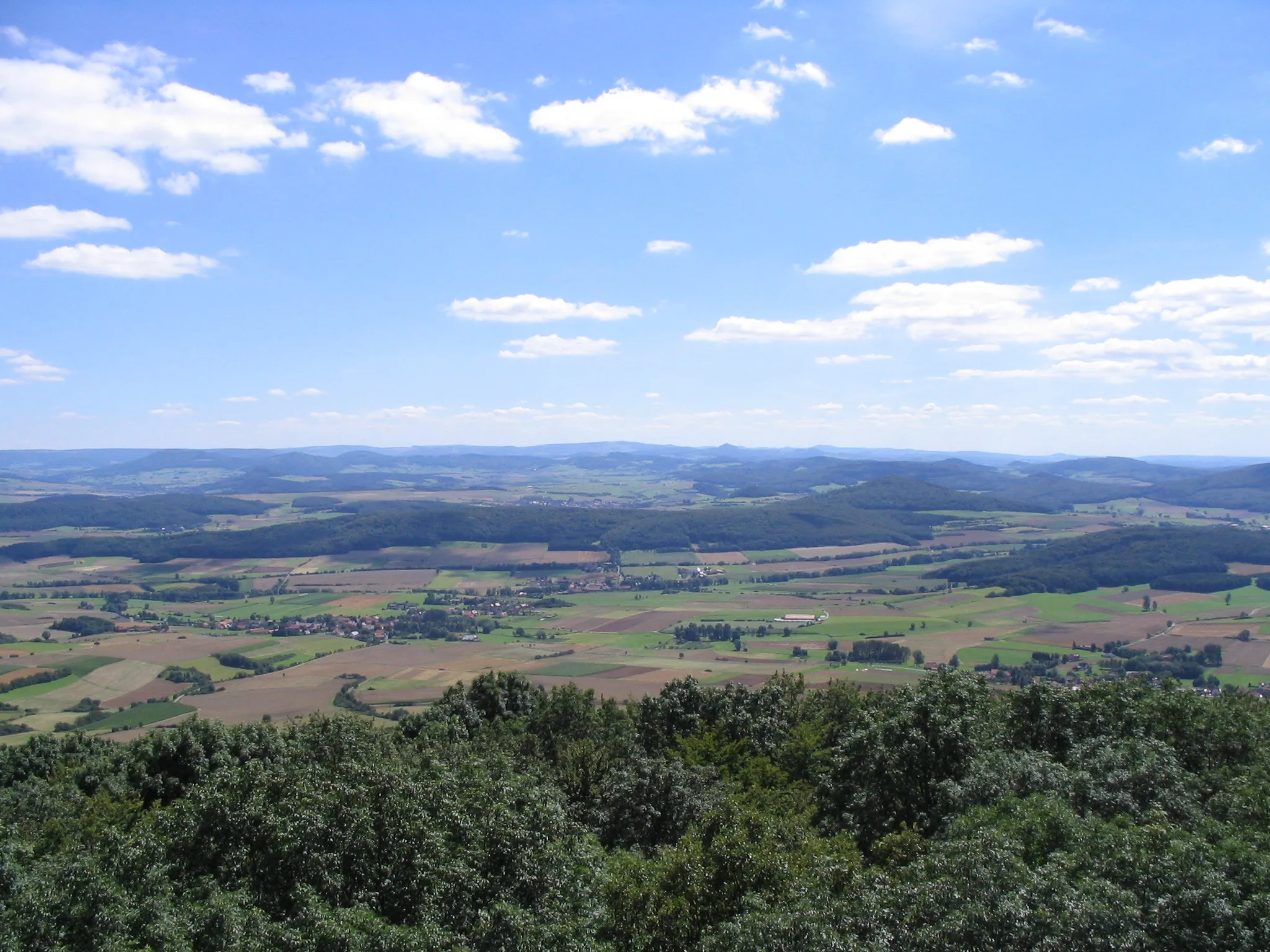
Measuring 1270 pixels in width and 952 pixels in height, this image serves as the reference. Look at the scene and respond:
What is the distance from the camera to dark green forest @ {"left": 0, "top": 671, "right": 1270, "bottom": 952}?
1775 cm

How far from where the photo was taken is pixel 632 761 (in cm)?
3803

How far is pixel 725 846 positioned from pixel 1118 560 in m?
162

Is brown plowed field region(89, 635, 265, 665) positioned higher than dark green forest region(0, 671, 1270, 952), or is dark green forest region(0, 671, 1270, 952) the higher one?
dark green forest region(0, 671, 1270, 952)

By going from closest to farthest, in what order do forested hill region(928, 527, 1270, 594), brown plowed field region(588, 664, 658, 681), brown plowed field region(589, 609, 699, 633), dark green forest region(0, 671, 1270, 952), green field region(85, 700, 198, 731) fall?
dark green forest region(0, 671, 1270, 952) → green field region(85, 700, 198, 731) → brown plowed field region(588, 664, 658, 681) → brown plowed field region(589, 609, 699, 633) → forested hill region(928, 527, 1270, 594)

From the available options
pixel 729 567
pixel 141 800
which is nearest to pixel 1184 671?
pixel 141 800

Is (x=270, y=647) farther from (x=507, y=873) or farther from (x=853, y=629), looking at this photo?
(x=507, y=873)

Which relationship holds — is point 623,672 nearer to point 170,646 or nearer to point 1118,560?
point 170,646

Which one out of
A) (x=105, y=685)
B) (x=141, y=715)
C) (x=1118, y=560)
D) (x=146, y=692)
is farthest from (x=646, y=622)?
(x=1118, y=560)

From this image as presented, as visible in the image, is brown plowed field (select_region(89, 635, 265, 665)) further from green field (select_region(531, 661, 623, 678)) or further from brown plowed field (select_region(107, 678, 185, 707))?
green field (select_region(531, 661, 623, 678))

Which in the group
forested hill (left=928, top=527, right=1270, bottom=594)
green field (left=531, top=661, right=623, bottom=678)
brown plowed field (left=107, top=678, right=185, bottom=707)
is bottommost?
brown plowed field (left=107, top=678, right=185, bottom=707)

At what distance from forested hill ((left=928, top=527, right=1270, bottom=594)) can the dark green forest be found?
394 ft

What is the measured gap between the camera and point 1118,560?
519 ft

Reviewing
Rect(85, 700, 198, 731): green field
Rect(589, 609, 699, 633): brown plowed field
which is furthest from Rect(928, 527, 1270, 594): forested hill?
Rect(85, 700, 198, 731): green field

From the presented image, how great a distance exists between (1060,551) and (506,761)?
159442 mm
